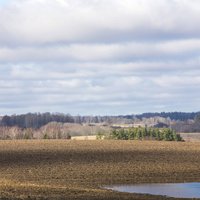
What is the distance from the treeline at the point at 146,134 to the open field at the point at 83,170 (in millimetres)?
51366

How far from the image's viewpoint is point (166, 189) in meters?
36.0

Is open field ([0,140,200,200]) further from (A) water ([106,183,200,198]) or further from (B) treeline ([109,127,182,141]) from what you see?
(B) treeline ([109,127,182,141])

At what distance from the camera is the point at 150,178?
4247 cm

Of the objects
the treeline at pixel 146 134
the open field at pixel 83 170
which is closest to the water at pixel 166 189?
the open field at pixel 83 170

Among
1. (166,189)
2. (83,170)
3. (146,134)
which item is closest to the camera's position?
(166,189)

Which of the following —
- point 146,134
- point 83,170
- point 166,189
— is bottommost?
point 166,189

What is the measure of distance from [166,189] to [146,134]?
87078mm

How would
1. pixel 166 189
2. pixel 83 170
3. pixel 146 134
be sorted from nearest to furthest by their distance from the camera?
pixel 166 189 < pixel 83 170 < pixel 146 134

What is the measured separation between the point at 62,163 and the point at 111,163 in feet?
14.5

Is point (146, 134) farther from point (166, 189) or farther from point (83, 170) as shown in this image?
point (166, 189)

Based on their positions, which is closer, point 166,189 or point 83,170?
point 166,189

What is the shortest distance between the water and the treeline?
79.4 m

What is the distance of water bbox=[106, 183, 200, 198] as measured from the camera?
110ft

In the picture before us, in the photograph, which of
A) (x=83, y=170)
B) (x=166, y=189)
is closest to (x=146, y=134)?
(x=83, y=170)
